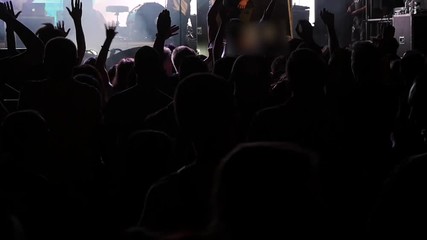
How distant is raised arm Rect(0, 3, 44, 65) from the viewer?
5.16 meters

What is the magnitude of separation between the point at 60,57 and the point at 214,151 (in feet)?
5.87

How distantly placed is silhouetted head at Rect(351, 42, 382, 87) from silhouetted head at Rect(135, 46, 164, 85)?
119 centimetres

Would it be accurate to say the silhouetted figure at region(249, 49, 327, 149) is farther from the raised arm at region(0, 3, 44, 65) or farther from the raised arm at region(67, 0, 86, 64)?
the raised arm at region(67, 0, 86, 64)

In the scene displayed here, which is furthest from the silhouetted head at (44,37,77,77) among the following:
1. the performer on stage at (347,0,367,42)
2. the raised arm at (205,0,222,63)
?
the performer on stage at (347,0,367,42)

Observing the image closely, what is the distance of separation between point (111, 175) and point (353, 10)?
38.1ft

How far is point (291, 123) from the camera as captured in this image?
3553 millimetres

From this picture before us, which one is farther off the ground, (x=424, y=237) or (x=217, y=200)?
(x=217, y=200)

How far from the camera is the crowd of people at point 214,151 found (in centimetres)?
159

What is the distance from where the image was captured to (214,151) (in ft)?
8.51

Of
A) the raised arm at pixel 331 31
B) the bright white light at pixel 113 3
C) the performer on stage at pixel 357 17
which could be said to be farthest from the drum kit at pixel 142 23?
Answer: the raised arm at pixel 331 31

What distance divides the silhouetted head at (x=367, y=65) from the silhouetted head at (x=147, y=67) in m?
1.19

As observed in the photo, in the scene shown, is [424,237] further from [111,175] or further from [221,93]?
[111,175]

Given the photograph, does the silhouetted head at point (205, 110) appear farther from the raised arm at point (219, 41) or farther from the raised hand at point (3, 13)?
the raised arm at point (219, 41)

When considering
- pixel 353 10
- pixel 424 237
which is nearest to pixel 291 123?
pixel 424 237
